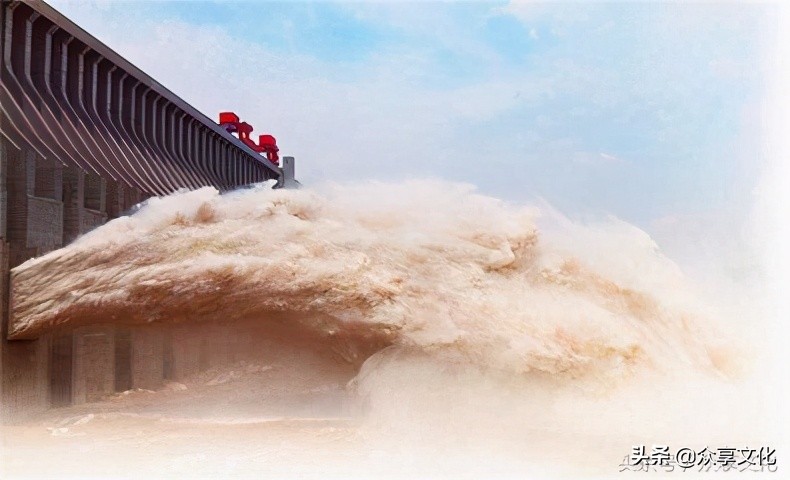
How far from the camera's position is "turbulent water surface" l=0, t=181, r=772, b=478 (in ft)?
13.0

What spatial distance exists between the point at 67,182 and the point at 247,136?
5248 millimetres

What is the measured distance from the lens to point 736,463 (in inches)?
158

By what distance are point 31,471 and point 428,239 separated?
2.76 m

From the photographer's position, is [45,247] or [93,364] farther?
[93,364]

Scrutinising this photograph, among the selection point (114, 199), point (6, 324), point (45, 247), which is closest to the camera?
point (6, 324)

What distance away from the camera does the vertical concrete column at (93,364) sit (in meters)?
4.38

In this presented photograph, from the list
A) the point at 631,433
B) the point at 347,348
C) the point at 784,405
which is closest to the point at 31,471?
the point at 347,348

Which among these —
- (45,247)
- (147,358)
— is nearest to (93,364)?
(147,358)

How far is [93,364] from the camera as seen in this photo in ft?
14.8

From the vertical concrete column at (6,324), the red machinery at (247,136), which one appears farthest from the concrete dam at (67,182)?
the red machinery at (247,136)

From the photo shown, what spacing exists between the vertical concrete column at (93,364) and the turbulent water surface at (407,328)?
0.15 metres

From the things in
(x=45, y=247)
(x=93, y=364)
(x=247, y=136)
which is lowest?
(x=93, y=364)

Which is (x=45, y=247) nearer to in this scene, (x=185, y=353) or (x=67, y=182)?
(x=67, y=182)

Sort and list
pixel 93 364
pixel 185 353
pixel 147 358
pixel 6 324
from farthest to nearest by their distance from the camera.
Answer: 1. pixel 185 353
2. pixel 147 358
3. pixel 93 364
4. pixel 6 324
